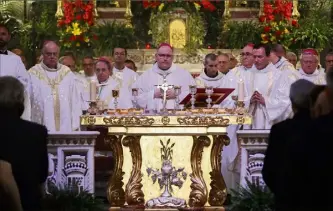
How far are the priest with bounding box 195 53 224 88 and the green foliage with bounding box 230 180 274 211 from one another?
158 inches

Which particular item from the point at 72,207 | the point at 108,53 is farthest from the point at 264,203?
the point at 108,53

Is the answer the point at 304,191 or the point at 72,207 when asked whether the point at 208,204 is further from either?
the point at 304,191

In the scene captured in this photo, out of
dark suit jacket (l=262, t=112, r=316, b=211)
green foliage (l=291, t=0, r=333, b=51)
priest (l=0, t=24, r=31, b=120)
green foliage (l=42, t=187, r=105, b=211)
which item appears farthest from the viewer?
green foliage (l=291, t=0, r=333, b=51)

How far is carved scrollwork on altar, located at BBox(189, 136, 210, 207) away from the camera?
1191cm

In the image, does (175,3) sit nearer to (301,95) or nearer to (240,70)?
(240,70)

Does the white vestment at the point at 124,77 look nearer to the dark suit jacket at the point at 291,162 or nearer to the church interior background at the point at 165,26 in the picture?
the church interior background at the point at 165,26

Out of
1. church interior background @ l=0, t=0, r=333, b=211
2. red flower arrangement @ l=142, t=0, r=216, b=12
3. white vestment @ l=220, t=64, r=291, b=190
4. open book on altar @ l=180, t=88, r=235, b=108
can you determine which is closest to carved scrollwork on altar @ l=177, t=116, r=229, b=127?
open book on altar @ l=180, t=88, r=235, b=108

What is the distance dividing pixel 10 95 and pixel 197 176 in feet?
15.5

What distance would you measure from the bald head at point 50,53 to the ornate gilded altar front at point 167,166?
157 cm

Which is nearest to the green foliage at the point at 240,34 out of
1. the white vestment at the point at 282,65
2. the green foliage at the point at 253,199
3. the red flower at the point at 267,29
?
the red flower at the point at 267,29

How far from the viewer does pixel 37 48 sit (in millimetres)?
18203

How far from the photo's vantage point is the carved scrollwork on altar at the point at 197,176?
39.1 ft

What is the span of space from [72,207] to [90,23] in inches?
330

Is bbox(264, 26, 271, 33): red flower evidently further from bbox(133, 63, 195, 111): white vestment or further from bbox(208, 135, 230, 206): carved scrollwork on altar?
bbox(208, 135, 230, 206): carved scrollwork on altar
